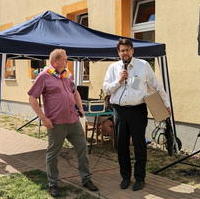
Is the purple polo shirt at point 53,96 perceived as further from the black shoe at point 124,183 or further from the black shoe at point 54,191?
the black shoe at point 124,183

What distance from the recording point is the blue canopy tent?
6129 millimetres

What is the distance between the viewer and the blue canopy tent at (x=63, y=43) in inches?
241

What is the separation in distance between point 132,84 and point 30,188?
1.87m

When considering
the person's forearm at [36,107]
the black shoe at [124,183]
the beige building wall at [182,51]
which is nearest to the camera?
the person's forearm at [36,107]

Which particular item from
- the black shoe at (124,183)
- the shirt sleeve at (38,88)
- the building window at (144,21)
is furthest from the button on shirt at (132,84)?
the building window at (144,21)

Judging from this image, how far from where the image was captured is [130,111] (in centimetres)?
505

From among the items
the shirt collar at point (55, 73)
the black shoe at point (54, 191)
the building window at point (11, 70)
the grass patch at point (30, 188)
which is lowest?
the grass patch at point (30, 188)

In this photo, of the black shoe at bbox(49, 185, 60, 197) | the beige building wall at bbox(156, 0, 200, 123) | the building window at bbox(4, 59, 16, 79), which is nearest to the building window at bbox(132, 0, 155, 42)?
the beige building wall at bbox(156, 0, 200, 123)

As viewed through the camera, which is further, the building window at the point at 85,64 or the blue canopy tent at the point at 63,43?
the building window at the point at 85,64

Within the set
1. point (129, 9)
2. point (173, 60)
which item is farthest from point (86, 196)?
point (129, 9)

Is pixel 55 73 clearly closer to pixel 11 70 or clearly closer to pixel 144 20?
A: pixel 144 20

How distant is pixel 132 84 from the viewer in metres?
5.04

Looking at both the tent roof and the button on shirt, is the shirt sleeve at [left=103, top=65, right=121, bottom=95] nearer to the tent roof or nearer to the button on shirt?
the button on shirt

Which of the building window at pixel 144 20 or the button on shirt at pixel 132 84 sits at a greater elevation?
the building window at pixel 144 20
